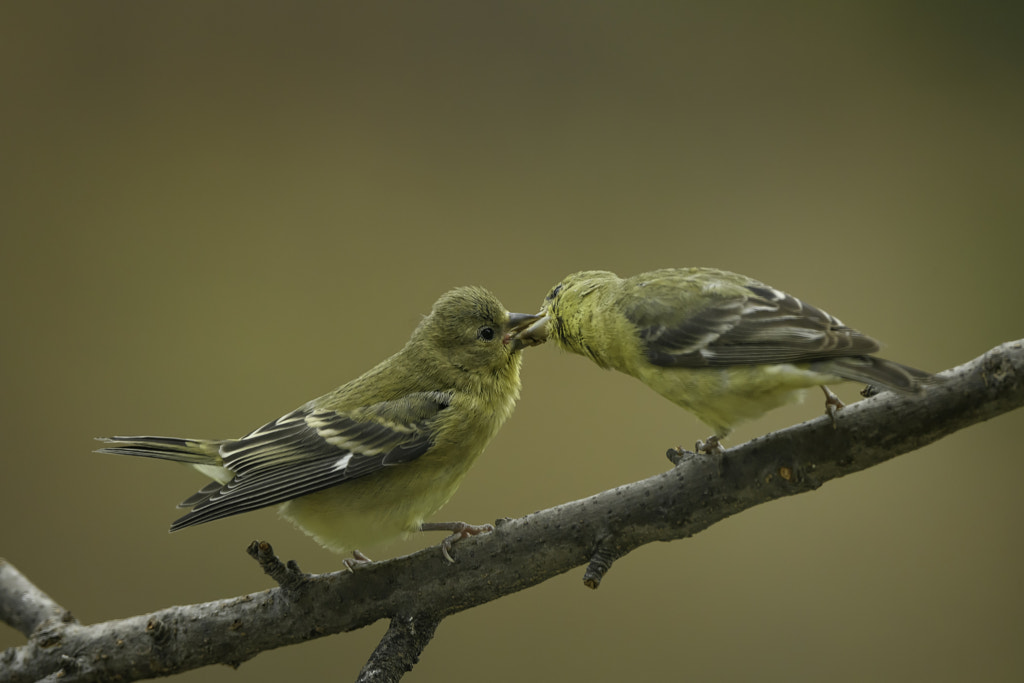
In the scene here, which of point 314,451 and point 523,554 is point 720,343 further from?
point 314,451

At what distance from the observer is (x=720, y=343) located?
2029 millimetres

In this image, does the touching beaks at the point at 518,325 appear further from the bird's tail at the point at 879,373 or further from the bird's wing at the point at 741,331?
the bird's tail at the point at 879,373

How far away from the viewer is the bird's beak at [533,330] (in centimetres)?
255

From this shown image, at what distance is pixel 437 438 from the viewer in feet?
7.63

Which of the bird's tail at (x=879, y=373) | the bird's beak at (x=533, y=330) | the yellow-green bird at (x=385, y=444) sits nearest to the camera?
the bird's tail at (x=879, y=373)

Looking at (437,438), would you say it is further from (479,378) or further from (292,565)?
(292,565)

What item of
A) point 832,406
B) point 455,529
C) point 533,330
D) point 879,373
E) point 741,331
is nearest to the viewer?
point 879,373

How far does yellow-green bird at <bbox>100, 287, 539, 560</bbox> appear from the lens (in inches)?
88.2

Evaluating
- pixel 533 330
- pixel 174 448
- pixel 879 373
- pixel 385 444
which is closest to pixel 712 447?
pixel 879 373

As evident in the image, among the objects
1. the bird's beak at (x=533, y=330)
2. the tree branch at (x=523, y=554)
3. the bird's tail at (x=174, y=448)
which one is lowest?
the tree branch at (x=523, y=554)

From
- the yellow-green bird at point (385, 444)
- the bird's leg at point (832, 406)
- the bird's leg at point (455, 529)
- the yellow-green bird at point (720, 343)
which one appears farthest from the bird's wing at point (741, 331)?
the bird's leg at point (455, 529)

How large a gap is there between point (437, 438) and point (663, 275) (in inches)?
31.0

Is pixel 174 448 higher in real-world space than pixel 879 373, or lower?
higher

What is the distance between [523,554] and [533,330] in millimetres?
730
